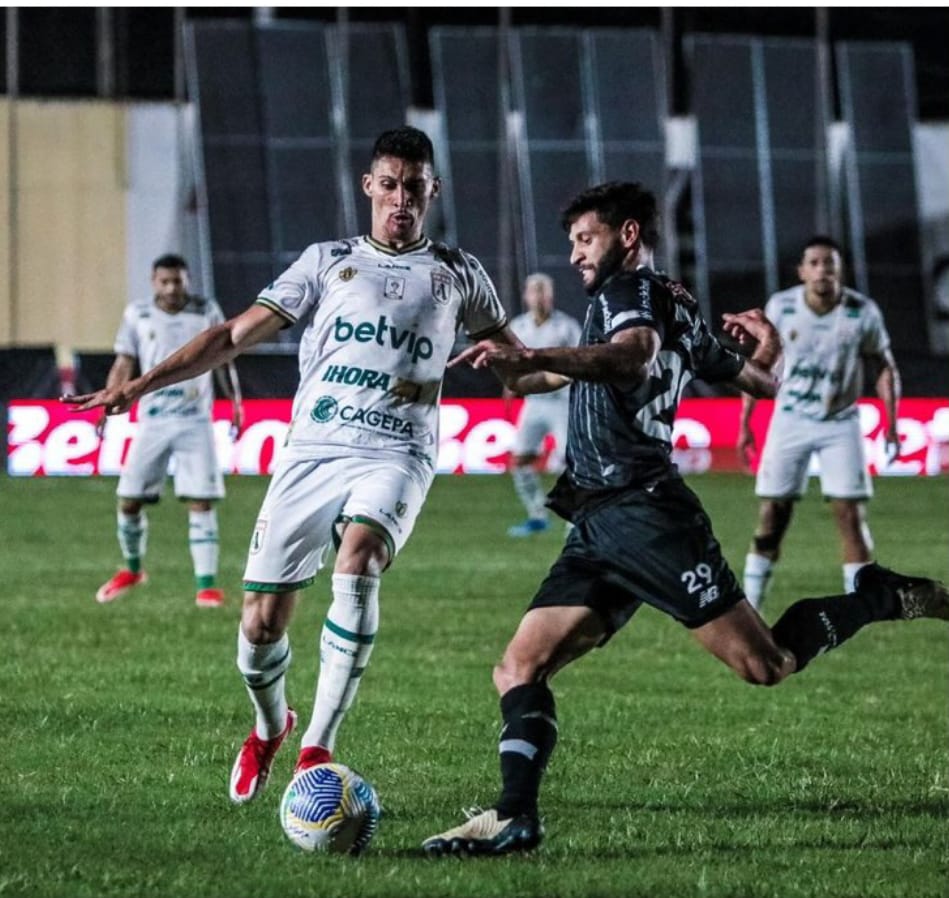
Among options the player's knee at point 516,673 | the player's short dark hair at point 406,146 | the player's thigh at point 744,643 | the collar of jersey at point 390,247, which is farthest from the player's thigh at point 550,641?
the player's short dark hair at point 406,146

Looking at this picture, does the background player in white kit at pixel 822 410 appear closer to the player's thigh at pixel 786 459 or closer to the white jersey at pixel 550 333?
the player's thigh at pixel 786 459

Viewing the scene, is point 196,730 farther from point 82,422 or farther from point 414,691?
point 82,422

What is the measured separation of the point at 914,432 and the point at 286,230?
34.7 feet

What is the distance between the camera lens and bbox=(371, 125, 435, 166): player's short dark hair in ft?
22.2

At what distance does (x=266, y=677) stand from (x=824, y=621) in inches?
76.5

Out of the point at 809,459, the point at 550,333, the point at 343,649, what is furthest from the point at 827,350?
the point at 550,333

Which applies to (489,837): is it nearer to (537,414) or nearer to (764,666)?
(764,666)

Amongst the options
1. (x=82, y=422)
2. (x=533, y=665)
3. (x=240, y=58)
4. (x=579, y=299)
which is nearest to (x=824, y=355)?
(x=533, y=665)

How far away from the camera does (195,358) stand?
21.3ft

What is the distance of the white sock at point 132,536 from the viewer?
13.8 metres

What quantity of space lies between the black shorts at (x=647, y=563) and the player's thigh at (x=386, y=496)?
59cm

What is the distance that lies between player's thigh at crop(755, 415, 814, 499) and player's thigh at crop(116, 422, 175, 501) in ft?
13.5

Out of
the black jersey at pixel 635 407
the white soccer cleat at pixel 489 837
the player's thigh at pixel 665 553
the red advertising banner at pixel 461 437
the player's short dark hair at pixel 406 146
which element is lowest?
the white soccer cleat at pixel 489 837

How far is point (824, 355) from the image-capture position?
12672mm
